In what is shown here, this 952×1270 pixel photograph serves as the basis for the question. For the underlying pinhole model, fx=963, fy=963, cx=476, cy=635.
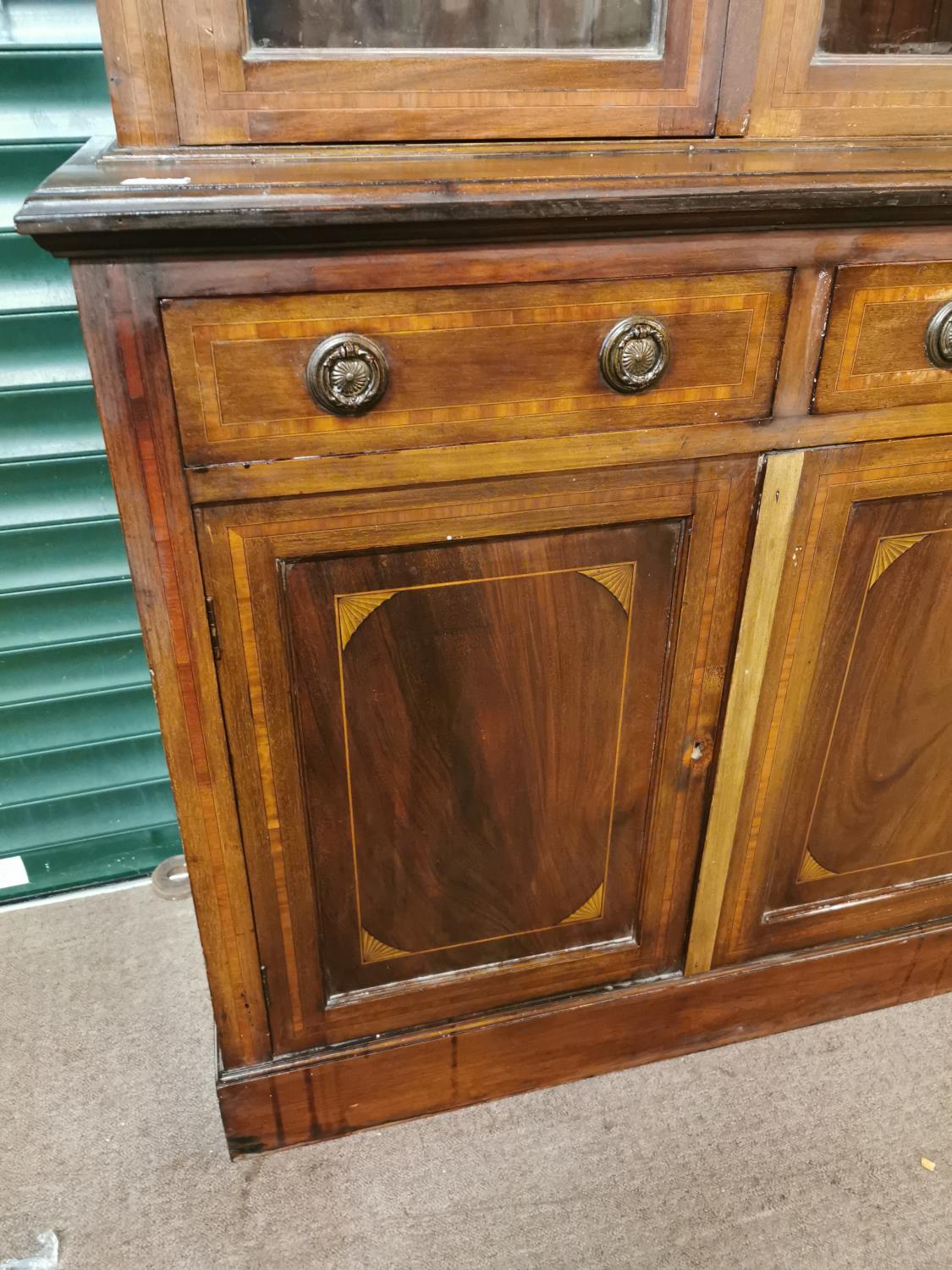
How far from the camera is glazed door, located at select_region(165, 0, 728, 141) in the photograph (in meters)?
0.69

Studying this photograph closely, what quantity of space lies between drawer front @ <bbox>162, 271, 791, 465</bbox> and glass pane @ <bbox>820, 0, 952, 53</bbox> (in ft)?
0.68

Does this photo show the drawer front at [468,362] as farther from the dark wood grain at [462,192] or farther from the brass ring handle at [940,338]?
the brass ring handle at [940,338]

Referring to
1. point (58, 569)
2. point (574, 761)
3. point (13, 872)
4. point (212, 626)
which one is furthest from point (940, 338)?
point (13, 872)

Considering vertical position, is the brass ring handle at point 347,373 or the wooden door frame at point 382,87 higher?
the wooden door frame at point 382,87

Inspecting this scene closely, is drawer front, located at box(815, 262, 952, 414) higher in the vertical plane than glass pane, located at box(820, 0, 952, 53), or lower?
lower

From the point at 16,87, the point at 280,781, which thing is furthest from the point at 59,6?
the point at 280,781

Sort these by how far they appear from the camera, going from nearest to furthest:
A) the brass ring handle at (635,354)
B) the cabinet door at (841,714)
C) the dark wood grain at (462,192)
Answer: the dark wood grain at (462,192), the brass ring handle at (635,354), the cabinet door at (841,714)

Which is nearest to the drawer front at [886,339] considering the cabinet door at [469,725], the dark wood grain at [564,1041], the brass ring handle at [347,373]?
the cabinet door at [469,725]

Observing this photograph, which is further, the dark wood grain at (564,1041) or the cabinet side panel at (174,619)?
the dark wood grain at (564,1041)

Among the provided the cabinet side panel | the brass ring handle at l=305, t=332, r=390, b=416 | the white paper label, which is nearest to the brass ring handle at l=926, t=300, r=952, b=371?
the brass ring handle at l=305, t=332, r=390, b=416

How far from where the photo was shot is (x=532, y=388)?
76 cm

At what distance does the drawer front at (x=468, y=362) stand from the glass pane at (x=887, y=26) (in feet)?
0.68

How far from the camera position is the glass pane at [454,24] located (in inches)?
27.3

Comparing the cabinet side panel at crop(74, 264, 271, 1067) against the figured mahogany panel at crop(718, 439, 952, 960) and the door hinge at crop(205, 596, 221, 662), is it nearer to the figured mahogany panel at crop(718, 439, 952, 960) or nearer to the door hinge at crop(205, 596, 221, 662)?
the door hinge at crop(205, 596, 221, 662)
